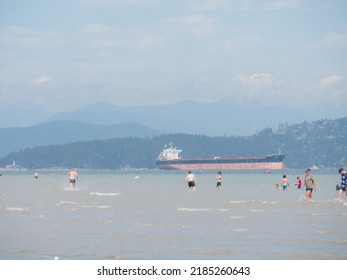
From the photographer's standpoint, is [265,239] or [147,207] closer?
[265,239]

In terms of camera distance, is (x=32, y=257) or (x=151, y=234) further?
(x=151, y=234)

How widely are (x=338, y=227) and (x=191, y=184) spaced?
94.1 ft

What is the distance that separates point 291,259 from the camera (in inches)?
843

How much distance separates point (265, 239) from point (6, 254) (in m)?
7.94

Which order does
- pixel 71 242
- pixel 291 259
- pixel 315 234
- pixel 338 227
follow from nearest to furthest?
pixel 291 259 → pixel 71 242 → pixel 315 234 → pixel 338 227

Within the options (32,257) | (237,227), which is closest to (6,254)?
(32,257)

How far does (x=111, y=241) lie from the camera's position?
2528 centimetres

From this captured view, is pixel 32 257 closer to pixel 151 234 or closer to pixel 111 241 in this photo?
pixel 111 241

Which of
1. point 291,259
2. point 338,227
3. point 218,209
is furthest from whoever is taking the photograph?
point 218,209

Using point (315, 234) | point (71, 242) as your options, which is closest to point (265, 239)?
point (315, 234)

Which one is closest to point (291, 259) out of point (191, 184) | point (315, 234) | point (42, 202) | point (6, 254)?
point (315, 234)
